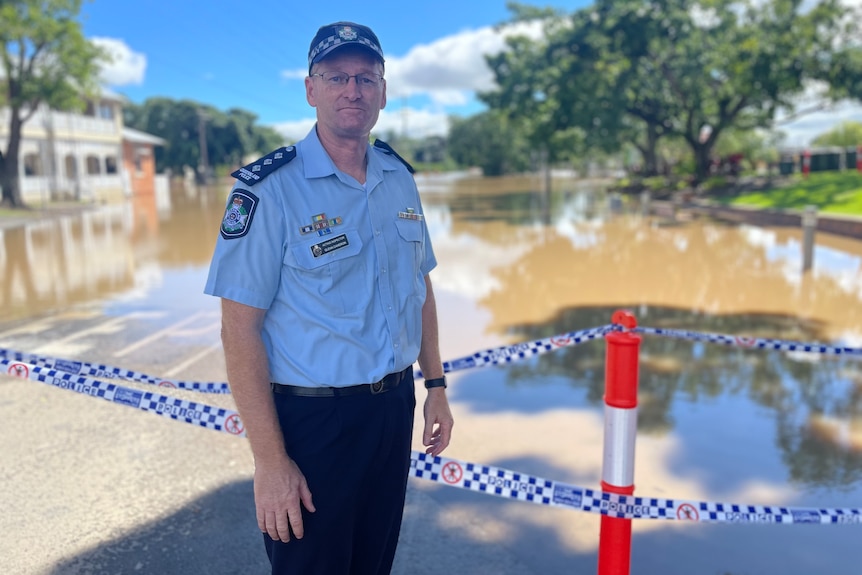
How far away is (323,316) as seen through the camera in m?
1.83

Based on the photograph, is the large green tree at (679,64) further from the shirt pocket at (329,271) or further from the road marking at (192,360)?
the shirt pocket at (329,271)

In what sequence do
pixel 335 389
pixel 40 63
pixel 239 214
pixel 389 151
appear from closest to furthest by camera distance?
1. pixel 239 214
2. pixel 335 389
3. pixel 389 151
4. pixel 40 63

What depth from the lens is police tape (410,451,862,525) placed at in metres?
2.38

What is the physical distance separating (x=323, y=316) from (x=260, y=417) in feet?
1.01

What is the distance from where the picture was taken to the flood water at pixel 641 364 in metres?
3.41

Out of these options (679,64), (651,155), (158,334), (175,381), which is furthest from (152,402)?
(651,155)

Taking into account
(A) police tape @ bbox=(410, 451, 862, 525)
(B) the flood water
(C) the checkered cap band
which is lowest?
(B) the flood water

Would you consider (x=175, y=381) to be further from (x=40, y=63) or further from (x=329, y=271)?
(x=40, y=63)

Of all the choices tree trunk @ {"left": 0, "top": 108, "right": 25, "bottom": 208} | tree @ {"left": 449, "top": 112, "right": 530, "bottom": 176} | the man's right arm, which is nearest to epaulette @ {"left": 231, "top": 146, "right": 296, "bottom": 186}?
the man's right arm

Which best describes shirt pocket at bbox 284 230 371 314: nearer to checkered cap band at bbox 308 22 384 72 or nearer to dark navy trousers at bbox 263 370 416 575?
dark navy trousers at bbox 263 370 416 575

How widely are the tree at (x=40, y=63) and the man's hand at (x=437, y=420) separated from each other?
28.8 m

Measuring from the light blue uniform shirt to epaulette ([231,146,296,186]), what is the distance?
→ 0.01 m

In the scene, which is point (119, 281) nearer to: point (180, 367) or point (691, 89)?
point (180, 367)

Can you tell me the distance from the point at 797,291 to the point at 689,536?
6.97m
